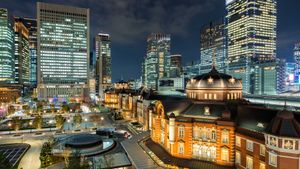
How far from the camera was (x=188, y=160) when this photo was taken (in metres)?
39.8

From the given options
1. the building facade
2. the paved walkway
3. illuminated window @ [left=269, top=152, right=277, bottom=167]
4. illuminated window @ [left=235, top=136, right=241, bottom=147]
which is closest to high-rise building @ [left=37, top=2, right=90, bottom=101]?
the paved walkway

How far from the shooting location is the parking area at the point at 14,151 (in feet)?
151

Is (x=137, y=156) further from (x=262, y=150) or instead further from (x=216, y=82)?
(x=216, y=82)

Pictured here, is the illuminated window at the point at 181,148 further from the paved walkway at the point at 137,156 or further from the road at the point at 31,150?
the road at the point at 31,150

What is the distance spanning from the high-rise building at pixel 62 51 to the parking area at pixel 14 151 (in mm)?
109392

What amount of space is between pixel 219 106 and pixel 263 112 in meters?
8.75

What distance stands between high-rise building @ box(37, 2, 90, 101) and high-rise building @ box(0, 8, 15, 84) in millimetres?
27911

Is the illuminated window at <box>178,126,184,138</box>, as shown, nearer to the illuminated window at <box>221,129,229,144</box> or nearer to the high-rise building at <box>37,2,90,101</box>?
the illuminated window at <box>221,129,229,144</box>

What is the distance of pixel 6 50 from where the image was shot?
158625 millimetres

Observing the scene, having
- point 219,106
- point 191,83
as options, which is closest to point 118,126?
point 191,83

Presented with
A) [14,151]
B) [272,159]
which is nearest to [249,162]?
[272,159]

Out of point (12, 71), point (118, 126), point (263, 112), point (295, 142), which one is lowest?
point (118, 126)

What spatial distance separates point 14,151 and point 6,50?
141718 millimetres

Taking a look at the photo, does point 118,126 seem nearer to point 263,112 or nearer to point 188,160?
point 188,160
